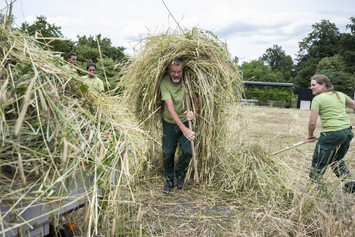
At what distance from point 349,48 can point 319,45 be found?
1041 cm

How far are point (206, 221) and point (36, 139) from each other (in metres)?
1.96

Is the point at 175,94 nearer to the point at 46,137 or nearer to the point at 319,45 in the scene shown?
the point at 46,137

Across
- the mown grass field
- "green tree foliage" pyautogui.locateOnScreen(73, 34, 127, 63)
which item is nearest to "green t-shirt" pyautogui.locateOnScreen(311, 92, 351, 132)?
the mown grass field

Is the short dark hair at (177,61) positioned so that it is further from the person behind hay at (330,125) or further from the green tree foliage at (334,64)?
the green tree foliage at (334,64)

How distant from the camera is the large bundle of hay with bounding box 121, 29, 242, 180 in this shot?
3.39 meters

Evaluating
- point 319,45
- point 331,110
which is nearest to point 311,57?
point 319,45

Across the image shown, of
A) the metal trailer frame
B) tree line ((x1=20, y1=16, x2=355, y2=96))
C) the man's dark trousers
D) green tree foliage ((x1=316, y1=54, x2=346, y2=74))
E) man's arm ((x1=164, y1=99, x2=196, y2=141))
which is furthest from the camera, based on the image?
green tree foliage ((x1=316, y1=54, x2=346, y2=74))

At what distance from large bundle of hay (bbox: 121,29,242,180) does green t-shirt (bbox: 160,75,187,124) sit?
99mm

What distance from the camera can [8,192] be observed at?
1275mm

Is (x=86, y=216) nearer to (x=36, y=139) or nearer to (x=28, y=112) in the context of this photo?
(x=36, y=139)

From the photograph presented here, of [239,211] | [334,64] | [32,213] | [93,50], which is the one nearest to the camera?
[32,213]

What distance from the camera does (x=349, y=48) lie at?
4091 cm

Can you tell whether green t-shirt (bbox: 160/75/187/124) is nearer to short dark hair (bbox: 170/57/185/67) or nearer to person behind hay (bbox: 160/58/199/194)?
person behind hay (bbox: 160/58/199/194)

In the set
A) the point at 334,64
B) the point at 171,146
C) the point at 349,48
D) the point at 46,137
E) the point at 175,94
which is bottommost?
the point at 171,146
